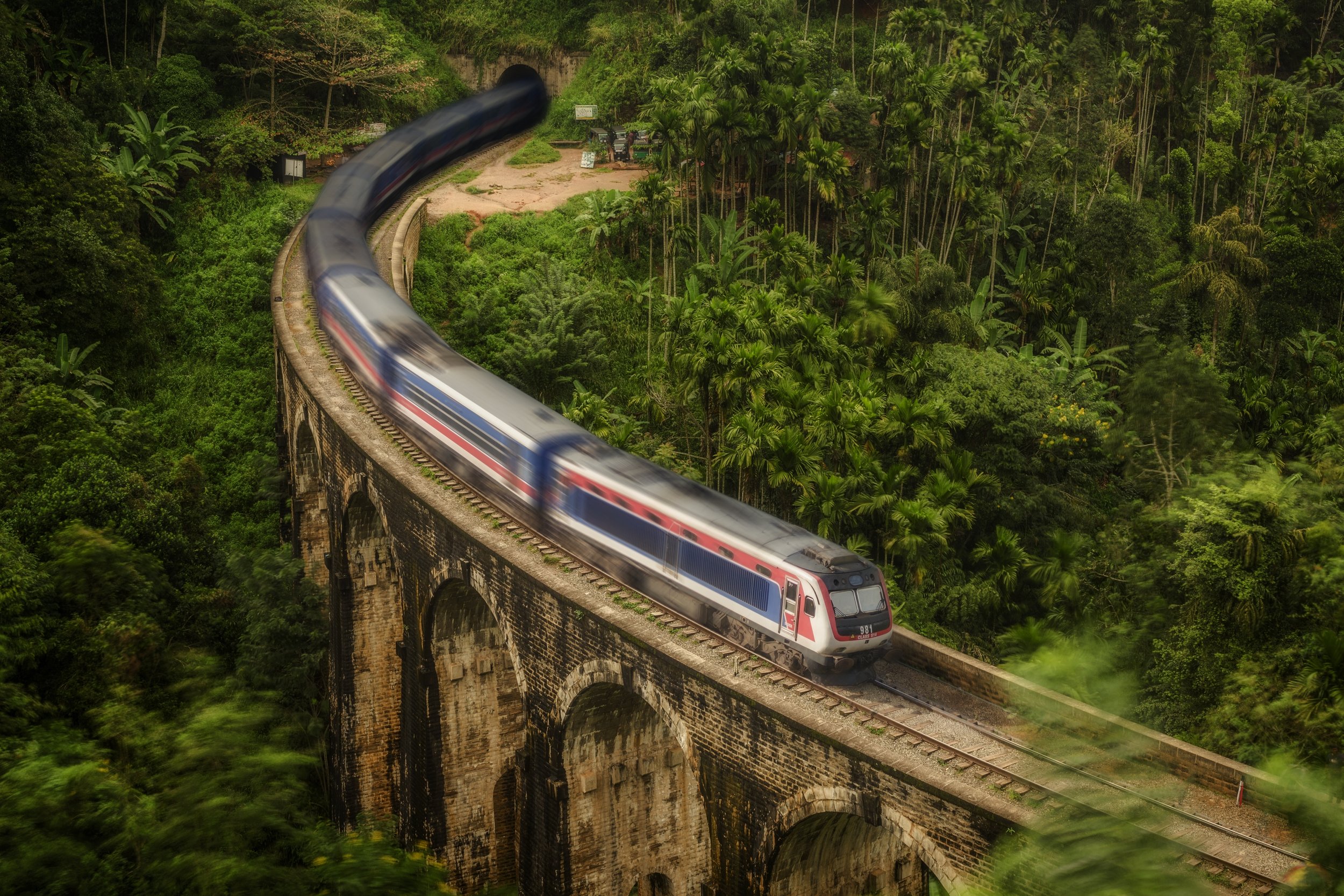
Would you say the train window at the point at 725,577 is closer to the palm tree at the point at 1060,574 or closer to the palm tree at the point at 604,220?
the palm tree at the point at 1060,574

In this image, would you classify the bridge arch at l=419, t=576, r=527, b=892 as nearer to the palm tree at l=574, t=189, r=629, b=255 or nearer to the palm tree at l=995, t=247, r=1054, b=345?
the palm tree at l=574, t=189, r=629, b=255

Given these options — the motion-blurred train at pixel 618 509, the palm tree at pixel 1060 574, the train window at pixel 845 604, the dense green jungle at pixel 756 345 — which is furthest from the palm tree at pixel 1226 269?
the train window at pixel 845 604

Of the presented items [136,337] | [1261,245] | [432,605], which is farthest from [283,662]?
[1261,245]

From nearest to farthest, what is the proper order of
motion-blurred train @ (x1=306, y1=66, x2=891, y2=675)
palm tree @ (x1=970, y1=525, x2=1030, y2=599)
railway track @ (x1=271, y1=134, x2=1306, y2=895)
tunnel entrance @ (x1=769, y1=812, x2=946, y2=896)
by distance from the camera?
1. railway track @ (x1=271, y1=134, x2=1306, y2=895)
2. tunnel entrance @ (x1=769, y1=812, x2=946, y2=896)
3. motion-blurred train @ (x1=306, y1=66, x2=891, y2=675)
4. palm tree @ (x1=970, y1=525, x2=1030, y2=599)

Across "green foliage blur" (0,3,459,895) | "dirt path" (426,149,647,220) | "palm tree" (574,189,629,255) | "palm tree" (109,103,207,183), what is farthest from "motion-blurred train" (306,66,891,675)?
"dirt path" (426,149,647,220)

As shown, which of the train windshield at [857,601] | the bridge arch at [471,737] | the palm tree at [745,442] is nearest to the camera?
the train windshield at [857,601]

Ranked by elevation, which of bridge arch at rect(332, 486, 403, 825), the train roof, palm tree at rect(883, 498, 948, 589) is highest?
the train roof

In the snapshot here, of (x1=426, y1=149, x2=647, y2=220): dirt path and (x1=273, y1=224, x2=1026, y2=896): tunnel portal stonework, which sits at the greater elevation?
(x1=426, y1=149, x2=647, y2=220): dirt path

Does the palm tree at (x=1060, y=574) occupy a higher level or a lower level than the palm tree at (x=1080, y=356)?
lower

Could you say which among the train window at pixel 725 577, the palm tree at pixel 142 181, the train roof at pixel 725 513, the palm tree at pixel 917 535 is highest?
the palm tree at pixel 142 181
